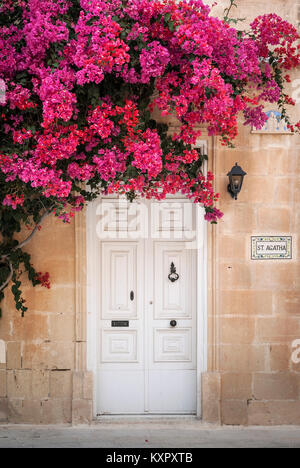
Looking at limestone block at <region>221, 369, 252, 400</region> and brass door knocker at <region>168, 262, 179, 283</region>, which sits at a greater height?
brass door knocker at <region>168, 262, 179, 283</region>

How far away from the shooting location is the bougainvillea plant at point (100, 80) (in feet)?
11.2

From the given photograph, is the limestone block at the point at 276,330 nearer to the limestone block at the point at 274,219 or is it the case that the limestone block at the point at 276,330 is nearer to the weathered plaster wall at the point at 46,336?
the limestone block at the point at 274,219

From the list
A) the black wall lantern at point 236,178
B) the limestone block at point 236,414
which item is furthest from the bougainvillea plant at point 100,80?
the limestone block at point 236,414

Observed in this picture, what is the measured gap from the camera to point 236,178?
4797 mm

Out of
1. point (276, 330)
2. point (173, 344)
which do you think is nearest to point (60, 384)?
point (173, 344)

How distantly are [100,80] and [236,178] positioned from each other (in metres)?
1.95

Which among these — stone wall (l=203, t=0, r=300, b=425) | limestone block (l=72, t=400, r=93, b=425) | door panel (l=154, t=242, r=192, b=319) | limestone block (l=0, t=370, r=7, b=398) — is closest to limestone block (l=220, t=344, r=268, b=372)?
stone wall (l=203, t=0, r=300, b=425)

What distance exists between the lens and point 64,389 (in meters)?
4.93

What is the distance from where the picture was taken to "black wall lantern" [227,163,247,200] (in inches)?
188

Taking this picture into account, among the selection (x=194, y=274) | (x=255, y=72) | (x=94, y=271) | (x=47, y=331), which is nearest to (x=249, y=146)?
(x=255, y=72)

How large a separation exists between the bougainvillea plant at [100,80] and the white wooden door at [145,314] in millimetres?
1161

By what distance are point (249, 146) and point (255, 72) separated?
1097mm

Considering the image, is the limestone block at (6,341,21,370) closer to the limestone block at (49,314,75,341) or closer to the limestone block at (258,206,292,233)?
the limestone block at (49,314,75,341)

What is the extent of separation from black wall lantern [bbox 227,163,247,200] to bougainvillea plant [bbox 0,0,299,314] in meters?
0.79
